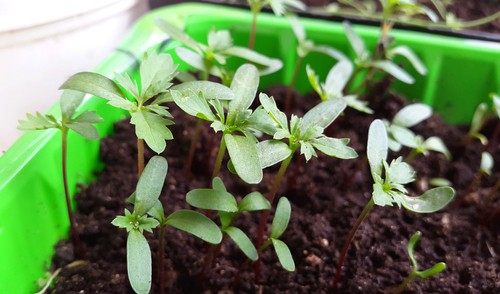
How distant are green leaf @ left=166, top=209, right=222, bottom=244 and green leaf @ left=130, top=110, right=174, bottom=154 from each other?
0.12 meters

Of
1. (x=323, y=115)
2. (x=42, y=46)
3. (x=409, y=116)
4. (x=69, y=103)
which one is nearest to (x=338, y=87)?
(x=409, y=116)

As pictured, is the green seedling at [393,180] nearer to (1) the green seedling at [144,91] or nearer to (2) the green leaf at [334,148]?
(2) the green leaf at [334,148]

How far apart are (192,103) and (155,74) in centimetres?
9

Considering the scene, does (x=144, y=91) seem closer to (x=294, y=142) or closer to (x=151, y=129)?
(x=151, y=129)

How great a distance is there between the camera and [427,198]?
69 centimetres

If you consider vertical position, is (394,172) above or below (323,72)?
above

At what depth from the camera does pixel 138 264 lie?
58 cm

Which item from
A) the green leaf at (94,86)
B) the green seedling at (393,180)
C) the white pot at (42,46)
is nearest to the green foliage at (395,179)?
the green seedling at (393,180)

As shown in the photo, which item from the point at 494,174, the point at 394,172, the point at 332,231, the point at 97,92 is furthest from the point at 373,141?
the point at 494,174

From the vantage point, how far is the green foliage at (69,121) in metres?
0.70

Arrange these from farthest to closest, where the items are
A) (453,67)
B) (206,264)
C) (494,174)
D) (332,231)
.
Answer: (453,67) → (494,174) → (332,231) → (206,264)

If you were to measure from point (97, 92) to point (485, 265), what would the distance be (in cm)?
66

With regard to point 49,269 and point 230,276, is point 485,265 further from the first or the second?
point 49,269

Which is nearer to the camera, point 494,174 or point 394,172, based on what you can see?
point 394,172
